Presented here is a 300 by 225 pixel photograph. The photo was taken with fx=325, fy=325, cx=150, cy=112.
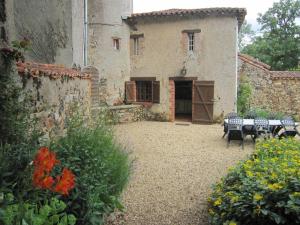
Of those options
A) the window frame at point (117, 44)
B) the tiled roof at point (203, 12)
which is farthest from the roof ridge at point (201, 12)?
the window frame at point (117, 44)

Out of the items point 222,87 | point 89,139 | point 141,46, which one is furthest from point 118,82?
point 89,139

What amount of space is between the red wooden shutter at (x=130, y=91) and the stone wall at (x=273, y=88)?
189 inches

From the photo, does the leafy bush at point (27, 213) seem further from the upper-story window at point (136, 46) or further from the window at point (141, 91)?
the upper-story window at point (136, 46)

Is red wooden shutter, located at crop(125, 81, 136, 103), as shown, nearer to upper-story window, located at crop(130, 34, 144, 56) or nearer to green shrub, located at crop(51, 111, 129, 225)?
A: upper-story window, located at crop(130, 34, 144, 56)

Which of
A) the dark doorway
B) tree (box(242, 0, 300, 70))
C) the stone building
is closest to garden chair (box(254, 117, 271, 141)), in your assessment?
the stone building

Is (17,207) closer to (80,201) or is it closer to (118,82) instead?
(80,201)

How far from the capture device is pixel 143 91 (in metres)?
15.0

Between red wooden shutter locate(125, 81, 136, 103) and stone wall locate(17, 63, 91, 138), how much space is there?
8548 millimetres

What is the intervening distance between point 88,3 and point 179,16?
150 inches

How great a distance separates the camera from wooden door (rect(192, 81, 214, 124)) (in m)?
13.6

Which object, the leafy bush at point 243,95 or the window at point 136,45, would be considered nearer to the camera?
the leafy bush at point 243,95

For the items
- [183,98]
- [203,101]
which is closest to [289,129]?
[203,101]

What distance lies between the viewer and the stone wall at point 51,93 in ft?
13.3

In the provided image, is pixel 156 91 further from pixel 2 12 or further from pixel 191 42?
pixel 2 12
